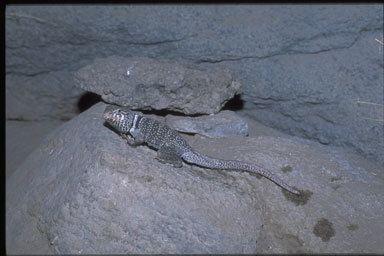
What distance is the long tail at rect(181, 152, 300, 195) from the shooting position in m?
4.25

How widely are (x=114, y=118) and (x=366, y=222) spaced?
343 cm

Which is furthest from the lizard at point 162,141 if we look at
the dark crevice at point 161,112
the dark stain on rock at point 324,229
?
the dark crevice at point 161,112

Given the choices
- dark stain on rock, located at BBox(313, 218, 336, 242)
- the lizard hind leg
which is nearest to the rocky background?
dark stain on rock, located at BBox(313, 218, 336, 242)

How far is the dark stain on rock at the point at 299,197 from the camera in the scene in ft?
13.6

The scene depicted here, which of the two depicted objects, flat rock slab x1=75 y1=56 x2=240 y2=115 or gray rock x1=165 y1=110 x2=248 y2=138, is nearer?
flat rock slab x1=75 y1=56 x2=240 y2=115

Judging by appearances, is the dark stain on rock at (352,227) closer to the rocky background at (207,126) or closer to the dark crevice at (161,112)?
the rocky background at (207,126)

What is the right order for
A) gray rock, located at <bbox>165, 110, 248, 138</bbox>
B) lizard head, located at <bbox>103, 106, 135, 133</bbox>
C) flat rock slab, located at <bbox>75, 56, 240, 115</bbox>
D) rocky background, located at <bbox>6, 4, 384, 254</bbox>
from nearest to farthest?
1. rocky background, located at <bbox>6, 4, 384, 254</bbox>
2. lizard head, located at <bbox>103, 106, 135, 133</bbox>
3. flat rock slab, located at <bbox>75, 56, 240, 115</bbox>
4. gray rock, located at <bbox>165, 110, 248, 138</bbox>

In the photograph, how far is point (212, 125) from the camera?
16.7ft

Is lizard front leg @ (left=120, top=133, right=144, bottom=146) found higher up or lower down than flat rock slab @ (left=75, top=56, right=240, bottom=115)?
lower down

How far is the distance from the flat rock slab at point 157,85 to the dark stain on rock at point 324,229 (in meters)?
2.23

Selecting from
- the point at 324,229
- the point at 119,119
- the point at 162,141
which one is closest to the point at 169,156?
the point at 162,141

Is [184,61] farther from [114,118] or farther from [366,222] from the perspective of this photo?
[366,222]

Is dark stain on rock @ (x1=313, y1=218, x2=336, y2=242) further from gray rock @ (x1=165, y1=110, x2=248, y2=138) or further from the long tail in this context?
gray rock @ (x1=165, y1=110, x2=248, y2=138)

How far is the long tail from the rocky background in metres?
0.11
